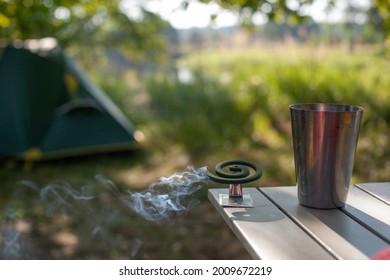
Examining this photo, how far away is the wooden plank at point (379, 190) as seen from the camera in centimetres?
117

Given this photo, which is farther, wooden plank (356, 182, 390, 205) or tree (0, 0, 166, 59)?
tree (0, 0, 166, 59)

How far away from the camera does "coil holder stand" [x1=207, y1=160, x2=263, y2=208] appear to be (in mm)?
1091

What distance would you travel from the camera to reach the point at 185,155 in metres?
4.50

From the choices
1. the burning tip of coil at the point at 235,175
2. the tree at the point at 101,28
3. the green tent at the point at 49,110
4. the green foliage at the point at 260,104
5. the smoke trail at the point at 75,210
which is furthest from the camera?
the green foliage at the point at 260,104

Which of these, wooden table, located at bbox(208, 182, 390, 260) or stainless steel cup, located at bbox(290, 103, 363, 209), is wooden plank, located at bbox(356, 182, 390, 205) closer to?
wooden table, located at bbox(208, 182, 390, 260)

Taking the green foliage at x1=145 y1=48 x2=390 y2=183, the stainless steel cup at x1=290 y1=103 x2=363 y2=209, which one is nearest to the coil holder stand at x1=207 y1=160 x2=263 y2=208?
the stainless steel cup at x1=290 y1=103 x2=363 y2=209

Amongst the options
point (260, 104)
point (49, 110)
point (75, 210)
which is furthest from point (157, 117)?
point (75, 210)

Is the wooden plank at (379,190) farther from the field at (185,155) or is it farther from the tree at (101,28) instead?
the tree at (101,28)

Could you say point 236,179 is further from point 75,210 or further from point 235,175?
point 75,210

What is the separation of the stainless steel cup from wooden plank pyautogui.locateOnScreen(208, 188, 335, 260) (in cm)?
10

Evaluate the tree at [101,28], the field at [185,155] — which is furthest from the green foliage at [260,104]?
the tree at [101,28]

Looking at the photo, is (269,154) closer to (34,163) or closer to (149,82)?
(34,163)

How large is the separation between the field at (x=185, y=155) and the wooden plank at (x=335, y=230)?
81cm

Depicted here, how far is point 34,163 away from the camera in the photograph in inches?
165
